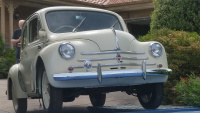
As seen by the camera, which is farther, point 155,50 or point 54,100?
point 155,50

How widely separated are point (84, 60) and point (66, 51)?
279mm

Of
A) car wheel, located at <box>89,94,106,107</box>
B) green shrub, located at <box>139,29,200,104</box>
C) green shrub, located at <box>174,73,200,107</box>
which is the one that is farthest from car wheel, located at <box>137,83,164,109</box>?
car wheel, located at <box>89,94,106,107</box>

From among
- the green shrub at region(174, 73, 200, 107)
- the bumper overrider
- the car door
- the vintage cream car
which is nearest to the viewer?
the bumper overrider

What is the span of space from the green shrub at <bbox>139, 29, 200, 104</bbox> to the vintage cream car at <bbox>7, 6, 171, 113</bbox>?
1.27 metres

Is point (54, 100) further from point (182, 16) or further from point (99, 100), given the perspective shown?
point (182, 16)

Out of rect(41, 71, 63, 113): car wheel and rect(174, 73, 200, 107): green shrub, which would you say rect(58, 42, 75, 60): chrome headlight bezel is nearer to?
rect(41, 71, 63, 113): car wheel

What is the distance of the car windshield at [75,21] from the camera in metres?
6.11

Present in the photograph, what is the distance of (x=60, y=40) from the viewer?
5.62 metres

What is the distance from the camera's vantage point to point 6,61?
1541 centimetres

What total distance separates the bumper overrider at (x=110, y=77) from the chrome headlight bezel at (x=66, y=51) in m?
0.26

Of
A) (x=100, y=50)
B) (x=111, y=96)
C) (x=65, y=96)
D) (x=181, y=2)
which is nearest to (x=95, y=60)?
(x=100, y=50)

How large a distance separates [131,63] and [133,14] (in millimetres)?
16182

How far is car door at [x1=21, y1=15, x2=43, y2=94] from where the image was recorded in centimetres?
607

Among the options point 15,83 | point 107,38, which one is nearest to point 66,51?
point 107,38
